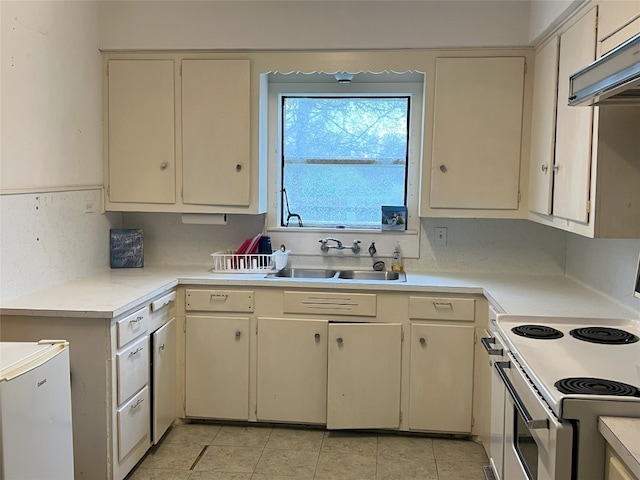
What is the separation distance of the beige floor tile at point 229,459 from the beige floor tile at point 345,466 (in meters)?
0.34

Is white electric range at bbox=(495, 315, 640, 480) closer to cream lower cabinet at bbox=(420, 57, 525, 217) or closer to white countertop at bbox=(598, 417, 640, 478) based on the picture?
white countertop at bbox=(598, 417, 640, 478)

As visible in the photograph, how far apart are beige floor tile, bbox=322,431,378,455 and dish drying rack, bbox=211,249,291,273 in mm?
1029

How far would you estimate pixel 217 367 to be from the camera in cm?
343

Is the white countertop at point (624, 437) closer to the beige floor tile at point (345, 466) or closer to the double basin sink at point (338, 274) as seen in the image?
the beige floor tile at point (345, 466)

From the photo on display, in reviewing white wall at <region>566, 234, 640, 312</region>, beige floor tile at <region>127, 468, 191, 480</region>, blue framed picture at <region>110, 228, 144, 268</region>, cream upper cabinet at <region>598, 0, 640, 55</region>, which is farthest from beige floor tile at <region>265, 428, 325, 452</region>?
cream upper cabinet at <region>598, 0, 640, 55</region>

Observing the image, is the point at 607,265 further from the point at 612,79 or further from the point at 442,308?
the point at 612,79

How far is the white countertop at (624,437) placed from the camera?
128 centimetres

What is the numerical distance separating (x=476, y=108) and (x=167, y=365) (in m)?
2.20

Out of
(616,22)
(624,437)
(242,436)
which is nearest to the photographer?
(624,437)

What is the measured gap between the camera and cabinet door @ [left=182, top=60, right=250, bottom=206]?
351 cm

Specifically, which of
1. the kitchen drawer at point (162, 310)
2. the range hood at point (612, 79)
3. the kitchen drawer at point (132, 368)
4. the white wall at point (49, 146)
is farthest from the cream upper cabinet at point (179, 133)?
the range hood at point (612, 79)

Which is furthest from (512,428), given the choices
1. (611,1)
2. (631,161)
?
(611,1)

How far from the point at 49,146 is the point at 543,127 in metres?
2.49

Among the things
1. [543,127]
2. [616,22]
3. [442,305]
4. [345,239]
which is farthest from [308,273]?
[616,22]
